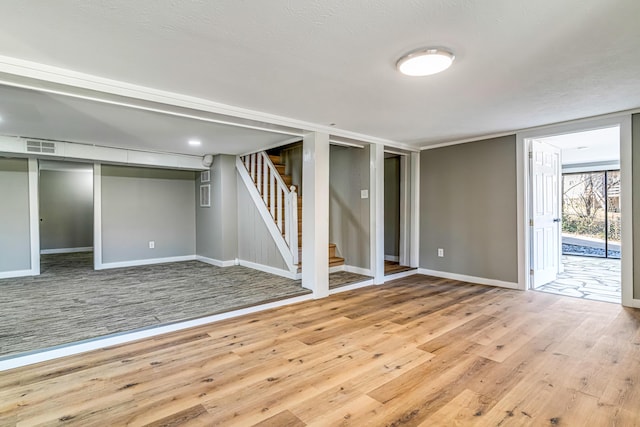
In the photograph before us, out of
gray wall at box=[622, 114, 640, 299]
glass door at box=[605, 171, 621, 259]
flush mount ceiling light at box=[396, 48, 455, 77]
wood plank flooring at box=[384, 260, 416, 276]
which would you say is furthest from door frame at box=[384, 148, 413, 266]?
glass door at box=[605, 171, 621, 259]

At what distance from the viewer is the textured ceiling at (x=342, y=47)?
164cm

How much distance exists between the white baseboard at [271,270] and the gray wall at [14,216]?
329 cm

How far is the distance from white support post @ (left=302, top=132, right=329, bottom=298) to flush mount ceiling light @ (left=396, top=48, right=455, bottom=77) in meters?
1.82

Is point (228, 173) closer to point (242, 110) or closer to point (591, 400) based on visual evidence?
point (242, 110)

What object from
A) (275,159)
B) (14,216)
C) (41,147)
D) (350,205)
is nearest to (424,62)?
(350,205)

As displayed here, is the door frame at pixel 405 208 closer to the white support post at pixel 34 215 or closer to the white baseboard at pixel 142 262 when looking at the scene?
the white baseboard at pixel 142 262

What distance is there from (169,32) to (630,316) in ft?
15.7

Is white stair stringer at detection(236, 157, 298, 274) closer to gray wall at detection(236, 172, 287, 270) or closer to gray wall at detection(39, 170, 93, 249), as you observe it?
gray wall at detection(236, 172, 287, 270)

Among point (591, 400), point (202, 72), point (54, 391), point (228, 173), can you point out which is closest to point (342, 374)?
point (591, 400)

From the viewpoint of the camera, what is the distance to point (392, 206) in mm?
6258

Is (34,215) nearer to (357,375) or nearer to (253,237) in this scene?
(253,237)

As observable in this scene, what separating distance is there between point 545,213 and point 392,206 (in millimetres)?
2463

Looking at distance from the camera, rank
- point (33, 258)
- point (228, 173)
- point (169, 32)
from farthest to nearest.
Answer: point (228, 173)
point (33, 258)
point (169, 32)

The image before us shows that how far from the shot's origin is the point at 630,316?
10.8 ft
